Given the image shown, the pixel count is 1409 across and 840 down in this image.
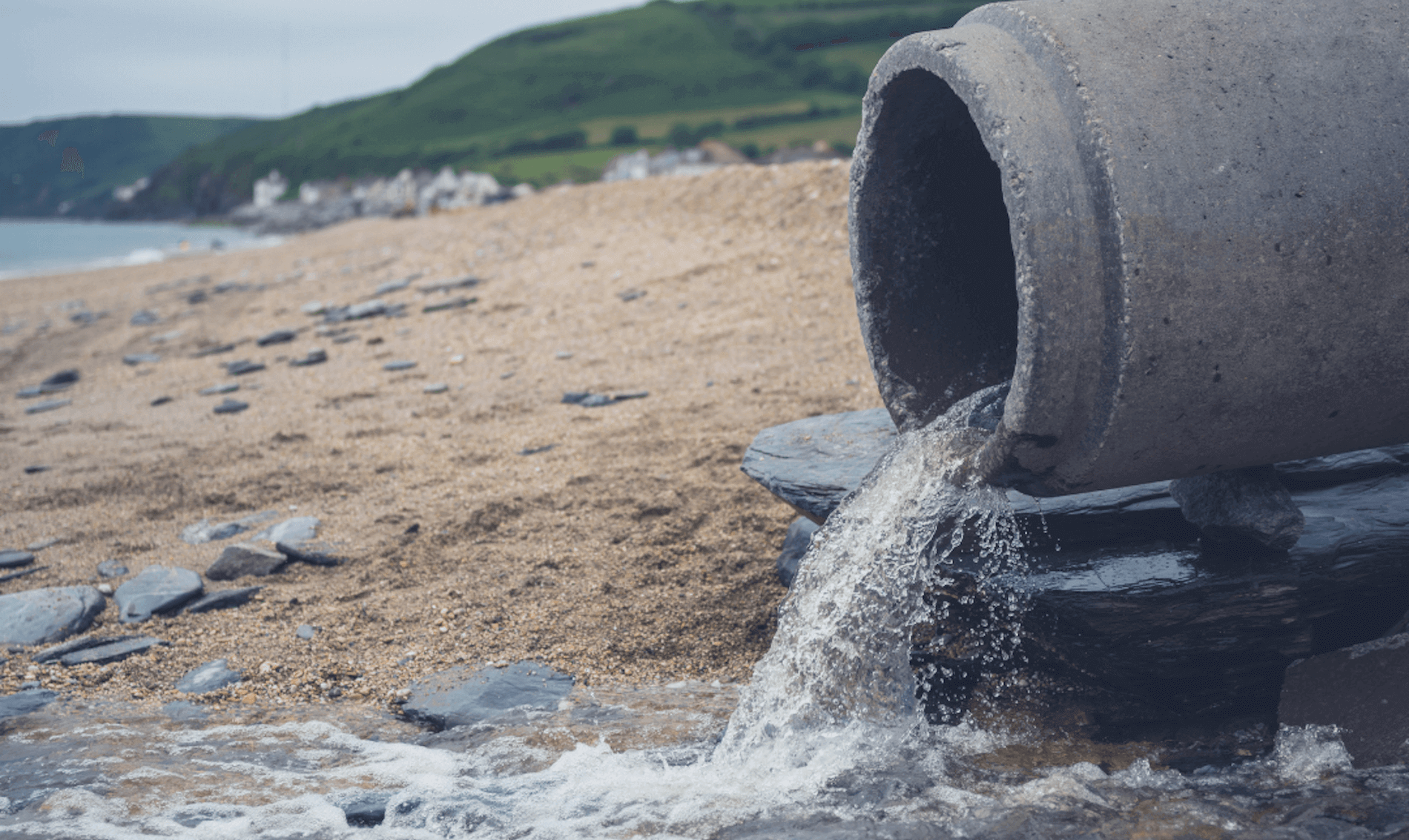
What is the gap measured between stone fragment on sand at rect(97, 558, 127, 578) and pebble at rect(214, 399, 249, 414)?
2603mm

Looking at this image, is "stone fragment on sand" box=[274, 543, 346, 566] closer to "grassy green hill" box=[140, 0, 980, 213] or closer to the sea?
the sea

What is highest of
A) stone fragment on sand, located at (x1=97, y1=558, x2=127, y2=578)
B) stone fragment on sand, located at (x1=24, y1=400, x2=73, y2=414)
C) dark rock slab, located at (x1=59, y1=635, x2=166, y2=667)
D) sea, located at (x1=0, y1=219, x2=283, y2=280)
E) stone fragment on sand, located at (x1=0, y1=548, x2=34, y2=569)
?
sea, located at (x1=0, y1=219, x2=283, y2=280)

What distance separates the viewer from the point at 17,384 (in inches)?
348

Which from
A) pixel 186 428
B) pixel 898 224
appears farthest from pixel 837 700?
pixel 186 428

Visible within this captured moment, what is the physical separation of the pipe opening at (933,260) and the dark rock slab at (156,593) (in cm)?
285

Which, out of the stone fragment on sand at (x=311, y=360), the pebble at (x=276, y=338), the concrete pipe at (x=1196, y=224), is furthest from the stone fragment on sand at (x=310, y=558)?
the pebble at (x=276, y=338)

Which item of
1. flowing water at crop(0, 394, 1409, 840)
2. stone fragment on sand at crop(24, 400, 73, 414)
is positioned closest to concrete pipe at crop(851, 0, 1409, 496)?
flowing water at crop(0, 394, 1409, 840)

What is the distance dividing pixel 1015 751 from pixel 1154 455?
3.01ft

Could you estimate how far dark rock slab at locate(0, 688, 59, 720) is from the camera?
120 inches

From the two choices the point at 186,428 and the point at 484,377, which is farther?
the point at 484,377

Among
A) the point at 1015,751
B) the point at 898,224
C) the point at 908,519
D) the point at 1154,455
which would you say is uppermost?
the point at 898,224

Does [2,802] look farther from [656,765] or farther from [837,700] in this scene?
[837,700]

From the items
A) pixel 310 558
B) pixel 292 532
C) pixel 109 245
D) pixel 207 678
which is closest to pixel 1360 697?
pixel 207 678

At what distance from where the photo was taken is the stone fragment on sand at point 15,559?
14.1ft
